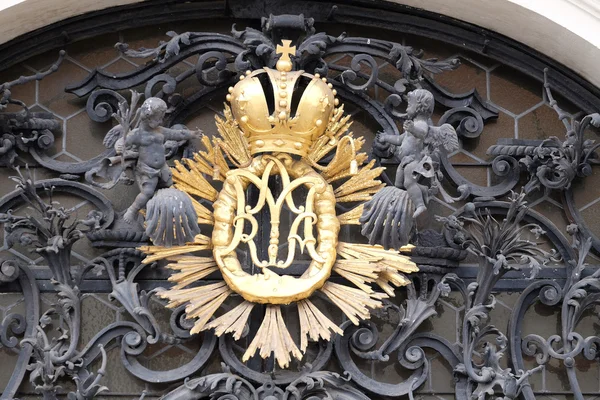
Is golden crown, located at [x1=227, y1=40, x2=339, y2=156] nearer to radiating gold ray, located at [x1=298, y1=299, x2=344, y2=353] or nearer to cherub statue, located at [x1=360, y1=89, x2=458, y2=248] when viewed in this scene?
cherub statue, located at [x1=360, y1=89, x2=458, y2=248]

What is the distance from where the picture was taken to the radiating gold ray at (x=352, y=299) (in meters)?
5.12

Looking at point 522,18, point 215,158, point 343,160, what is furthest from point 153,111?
point 522,18

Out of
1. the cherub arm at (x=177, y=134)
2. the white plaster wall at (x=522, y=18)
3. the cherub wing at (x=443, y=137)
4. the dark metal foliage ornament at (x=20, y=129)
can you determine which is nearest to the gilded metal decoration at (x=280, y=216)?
the cherub arm at (x=177, y=134)

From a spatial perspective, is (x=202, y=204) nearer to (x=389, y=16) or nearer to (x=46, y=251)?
(x=46, y=251)

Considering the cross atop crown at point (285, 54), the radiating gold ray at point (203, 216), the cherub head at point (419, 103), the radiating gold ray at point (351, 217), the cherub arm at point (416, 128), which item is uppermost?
the cross atop crown at point (285, 54)

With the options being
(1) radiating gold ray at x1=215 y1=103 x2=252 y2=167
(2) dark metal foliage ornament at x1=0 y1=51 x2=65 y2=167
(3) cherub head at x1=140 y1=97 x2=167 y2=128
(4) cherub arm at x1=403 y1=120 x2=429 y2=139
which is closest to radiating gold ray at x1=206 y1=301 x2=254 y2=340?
(1) radiating gold ray at x1=215 y1=103 x2=252 y2=167

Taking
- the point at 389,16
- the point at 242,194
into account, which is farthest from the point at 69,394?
the point at 389,16

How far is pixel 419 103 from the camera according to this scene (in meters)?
5.15

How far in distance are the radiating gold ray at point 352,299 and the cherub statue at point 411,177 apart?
0.17m

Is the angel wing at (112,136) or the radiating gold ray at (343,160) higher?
the radiating gold ray at (343,160)

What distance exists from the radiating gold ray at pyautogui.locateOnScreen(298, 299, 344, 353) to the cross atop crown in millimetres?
764

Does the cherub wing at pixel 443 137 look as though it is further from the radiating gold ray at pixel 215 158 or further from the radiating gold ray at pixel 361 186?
the radiating gold ray at pixel 215 158

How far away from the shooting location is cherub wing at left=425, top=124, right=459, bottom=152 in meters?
5.18

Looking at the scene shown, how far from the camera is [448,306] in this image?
5355 mm
